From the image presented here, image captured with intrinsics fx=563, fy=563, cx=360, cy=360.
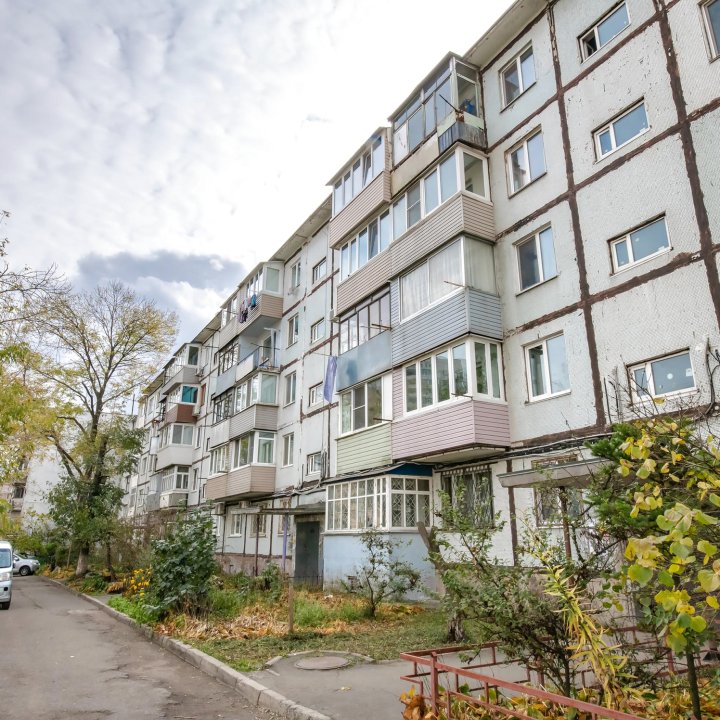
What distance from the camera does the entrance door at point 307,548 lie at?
2242cm

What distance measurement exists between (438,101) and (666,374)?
11134 mm

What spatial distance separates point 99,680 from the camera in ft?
27.4

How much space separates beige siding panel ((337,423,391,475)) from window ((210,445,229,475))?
11.8m

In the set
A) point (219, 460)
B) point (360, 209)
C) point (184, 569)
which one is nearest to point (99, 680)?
point (184, 569)

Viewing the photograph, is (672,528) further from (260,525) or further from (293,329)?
(293,329)

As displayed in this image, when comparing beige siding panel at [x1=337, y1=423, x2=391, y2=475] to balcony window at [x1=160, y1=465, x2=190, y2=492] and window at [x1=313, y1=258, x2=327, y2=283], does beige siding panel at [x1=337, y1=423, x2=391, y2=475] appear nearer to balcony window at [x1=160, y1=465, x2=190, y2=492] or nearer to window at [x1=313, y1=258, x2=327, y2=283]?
window at [x1=313, y1=258, x2=327, y2=283]

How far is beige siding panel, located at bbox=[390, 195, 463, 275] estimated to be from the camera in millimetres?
15781

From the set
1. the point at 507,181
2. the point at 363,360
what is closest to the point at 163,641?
the point at 363,360

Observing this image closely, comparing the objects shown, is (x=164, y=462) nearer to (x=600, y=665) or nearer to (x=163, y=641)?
(x=163, y=641)

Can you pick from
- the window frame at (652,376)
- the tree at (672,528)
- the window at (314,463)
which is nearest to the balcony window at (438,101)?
the window frame at (652,376)

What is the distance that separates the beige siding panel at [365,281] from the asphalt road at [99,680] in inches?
476

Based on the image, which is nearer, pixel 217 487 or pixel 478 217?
pixel 478 217

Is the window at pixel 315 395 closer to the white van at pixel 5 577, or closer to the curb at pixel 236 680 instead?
the white van at pixel 5 577

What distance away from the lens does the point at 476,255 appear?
51.3 ft
